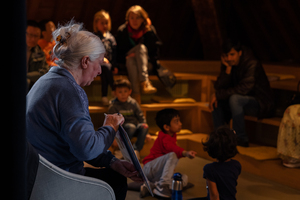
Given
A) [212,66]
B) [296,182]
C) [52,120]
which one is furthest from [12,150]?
[212,66]

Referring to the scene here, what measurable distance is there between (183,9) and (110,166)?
4717 mm

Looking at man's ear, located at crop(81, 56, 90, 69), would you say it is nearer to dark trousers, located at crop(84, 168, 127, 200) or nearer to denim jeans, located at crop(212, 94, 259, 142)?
dark trousers, located at crop(84, 168, 127, 200)

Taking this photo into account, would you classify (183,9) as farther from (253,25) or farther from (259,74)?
(259,74)

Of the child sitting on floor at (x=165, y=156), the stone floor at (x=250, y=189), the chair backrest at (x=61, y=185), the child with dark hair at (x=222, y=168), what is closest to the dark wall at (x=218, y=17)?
the stone floor at (x=250, y=189)

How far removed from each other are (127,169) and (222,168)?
2.24 feet

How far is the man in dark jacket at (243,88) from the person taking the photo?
3482 mm

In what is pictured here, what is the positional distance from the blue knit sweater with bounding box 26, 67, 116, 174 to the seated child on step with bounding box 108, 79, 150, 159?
204 centimetres

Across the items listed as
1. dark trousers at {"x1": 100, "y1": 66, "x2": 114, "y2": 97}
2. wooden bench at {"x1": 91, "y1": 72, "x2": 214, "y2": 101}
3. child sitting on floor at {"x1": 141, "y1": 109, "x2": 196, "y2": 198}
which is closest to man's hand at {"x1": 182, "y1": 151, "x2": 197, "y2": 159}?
child sitting on floor at {"x1": 141, "y1": 109, "x2": 196, "y2": 198}

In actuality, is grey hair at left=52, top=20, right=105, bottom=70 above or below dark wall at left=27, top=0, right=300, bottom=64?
below

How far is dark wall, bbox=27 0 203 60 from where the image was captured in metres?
5.41

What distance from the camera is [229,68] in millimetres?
3609

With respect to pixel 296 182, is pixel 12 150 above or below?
above

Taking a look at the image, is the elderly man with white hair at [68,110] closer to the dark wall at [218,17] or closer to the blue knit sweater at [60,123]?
the blue knit sweater at [60,123]

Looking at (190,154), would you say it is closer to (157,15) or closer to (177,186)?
(177,186)
